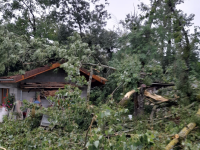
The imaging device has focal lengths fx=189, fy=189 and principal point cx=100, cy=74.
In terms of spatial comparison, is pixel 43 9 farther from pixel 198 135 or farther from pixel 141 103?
pixel 198 135

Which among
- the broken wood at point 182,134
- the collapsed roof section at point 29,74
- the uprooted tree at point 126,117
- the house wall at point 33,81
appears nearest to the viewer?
the uprooted tree at point 126,117

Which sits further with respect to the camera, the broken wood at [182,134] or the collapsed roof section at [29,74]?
the collapsed roof section at [29,74]

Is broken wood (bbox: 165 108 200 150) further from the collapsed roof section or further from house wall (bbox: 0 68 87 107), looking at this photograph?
house wall (bbox: 0 68 87 107)

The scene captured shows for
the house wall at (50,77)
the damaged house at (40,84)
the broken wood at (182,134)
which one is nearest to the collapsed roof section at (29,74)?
the damaged house at (40,84)

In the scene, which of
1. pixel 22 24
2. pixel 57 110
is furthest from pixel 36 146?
pixel 22 24

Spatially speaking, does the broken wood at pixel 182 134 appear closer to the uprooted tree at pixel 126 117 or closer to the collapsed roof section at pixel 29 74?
the uprooted tree at pixel 126 117

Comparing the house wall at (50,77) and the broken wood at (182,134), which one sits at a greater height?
the house wall at (50,77)

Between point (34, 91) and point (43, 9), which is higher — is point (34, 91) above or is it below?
below

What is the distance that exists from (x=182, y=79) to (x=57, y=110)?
2503 mm

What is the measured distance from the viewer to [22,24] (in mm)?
14211

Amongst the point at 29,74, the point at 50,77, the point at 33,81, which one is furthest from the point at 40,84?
the point at 29,74

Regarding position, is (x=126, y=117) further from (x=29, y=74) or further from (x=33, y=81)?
(x=33, y=81)

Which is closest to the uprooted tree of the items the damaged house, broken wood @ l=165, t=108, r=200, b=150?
broken wood @ l=165, t=108, r=200, b=150

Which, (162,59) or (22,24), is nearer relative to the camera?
(162,59)
